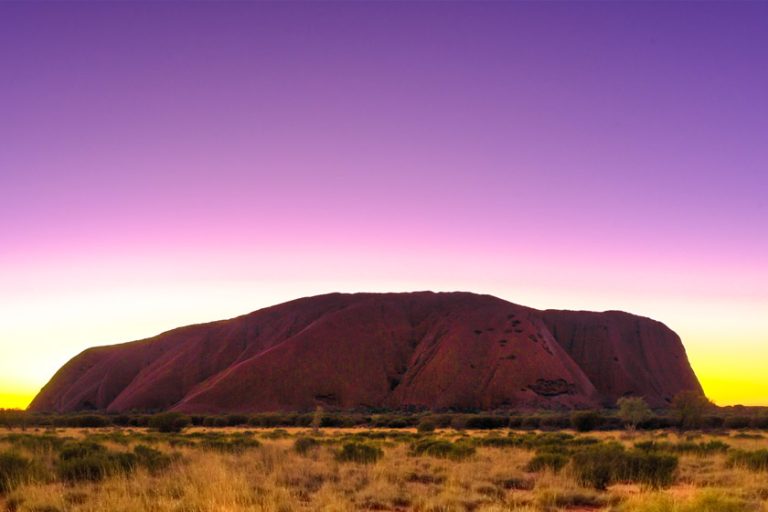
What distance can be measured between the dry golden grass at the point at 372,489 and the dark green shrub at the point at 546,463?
1.02ft

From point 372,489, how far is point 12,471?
7.27 m

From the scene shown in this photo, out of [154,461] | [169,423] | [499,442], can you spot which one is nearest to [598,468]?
Answer: [154,461]

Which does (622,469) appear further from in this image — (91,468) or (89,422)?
(89,422)

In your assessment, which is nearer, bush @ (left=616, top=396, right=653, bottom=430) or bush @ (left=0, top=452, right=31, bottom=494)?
bush @ (left=0, top=452, right=31, bottom=494)

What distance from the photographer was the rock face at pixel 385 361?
79938 millimetres

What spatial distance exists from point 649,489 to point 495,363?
73.5 metres

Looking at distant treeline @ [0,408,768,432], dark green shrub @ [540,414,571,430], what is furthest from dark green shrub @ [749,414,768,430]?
dark green shrub @ [540,414,571,430]

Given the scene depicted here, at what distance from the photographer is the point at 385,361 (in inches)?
3521

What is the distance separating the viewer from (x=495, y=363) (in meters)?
84.0

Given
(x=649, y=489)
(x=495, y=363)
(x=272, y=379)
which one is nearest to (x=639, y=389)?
(x=495, y=363)

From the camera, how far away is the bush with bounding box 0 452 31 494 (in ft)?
39.5

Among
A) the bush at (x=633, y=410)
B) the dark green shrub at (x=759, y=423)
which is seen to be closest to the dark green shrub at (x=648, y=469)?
the bush at (x=633, y=410)

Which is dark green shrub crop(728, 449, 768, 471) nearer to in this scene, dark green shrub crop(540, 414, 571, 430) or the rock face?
dark green shrub crop(540, 414, 571, 430)

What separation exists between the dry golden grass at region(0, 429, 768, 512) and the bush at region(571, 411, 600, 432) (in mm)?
23080
